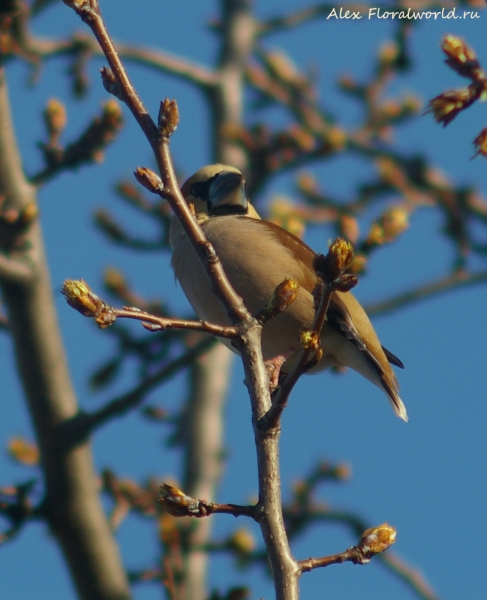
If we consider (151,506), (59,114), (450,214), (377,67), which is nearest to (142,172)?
(59,114)

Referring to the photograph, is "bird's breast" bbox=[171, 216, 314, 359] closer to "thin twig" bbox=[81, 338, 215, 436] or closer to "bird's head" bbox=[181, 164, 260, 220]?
"thin twig" bbox=[81, 338, 215, 436]

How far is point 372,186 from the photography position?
344 inches

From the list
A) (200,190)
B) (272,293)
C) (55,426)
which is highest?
(200,190)

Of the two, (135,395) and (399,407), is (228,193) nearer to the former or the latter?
(135,395)

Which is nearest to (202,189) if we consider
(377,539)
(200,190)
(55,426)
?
(200,190)

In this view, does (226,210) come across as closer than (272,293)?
No

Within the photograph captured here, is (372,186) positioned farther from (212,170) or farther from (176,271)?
(176,271)

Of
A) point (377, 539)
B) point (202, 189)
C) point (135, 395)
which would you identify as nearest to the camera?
point (377, 539)

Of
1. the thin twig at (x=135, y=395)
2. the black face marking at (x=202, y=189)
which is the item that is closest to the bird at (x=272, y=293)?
the thin twig at (x=135, y=395)

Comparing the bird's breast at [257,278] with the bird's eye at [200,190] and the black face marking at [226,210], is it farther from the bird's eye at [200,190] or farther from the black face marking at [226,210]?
the bird's eye at [200,190]

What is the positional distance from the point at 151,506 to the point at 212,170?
2.31 m

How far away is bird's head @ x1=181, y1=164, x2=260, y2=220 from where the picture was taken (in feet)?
17.8

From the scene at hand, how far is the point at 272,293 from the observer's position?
4.31m

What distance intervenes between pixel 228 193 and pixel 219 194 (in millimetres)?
57
